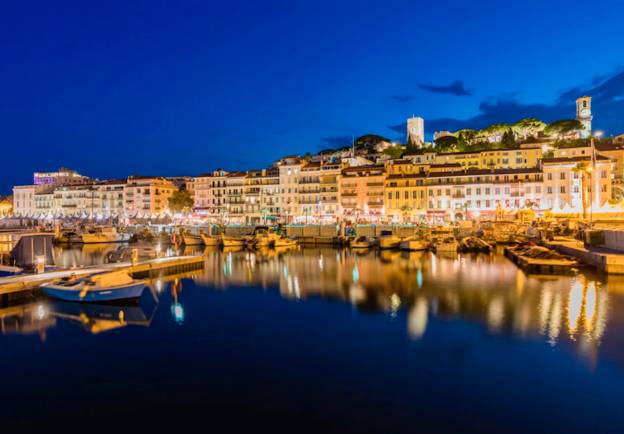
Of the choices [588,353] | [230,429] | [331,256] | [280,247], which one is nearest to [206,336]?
[230,429]

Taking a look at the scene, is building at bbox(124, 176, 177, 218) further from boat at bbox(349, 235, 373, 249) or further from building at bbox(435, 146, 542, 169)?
building at bbox(435, 146, 542, 169)

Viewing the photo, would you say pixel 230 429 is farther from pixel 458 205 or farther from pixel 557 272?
pixel 458 205

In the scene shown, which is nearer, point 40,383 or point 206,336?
point 40,383

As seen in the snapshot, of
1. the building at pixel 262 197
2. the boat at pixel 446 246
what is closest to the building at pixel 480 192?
the boat at pixel 446 246

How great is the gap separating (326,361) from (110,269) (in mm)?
19010

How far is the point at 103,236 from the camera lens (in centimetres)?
6719

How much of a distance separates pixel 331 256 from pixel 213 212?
53.2 m

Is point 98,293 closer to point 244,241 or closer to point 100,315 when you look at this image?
point 100,315

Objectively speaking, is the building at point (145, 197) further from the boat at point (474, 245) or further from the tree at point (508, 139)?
the tree at point (508, 139)

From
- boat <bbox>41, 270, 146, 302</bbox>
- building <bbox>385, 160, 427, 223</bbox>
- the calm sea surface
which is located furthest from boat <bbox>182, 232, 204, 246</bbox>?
boat <bbox>41, 270, 146, 302</bbox>

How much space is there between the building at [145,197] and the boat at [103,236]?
27141mm

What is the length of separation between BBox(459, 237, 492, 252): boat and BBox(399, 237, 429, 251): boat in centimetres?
372

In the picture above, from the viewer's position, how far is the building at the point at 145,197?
331 ft

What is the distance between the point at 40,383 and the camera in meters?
12.8
